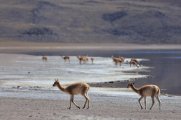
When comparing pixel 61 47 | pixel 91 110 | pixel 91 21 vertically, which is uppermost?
pixel 91 21

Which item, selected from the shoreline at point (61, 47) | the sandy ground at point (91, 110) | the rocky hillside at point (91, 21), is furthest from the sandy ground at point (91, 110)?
the rocky hillside at point (91, 21)

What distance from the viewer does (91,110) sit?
20531mm

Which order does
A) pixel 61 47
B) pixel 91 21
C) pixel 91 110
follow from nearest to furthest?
pixel 91 110 < pixel 61 47 < pixel 91 21

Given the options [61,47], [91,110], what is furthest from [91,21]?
[91,110]

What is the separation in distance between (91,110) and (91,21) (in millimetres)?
126541

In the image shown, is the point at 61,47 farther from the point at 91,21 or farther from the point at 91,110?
the point at 91,110

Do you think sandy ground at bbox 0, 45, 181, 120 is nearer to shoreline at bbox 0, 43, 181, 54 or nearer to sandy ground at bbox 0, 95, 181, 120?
sandy ground at bbox 0, 95, 181, 120

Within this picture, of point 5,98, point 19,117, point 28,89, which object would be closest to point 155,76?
point 28,89

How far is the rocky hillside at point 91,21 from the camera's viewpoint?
415 ft

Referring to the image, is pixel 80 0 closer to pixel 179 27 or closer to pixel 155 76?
pixel 179 27

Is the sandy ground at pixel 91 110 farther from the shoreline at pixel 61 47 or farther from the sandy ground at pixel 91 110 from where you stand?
the shoreline at pixel 61 47

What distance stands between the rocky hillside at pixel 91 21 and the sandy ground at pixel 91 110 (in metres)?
95.4

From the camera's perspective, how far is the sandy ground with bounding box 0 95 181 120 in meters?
18.5

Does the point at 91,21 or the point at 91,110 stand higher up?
the point at 91,21
